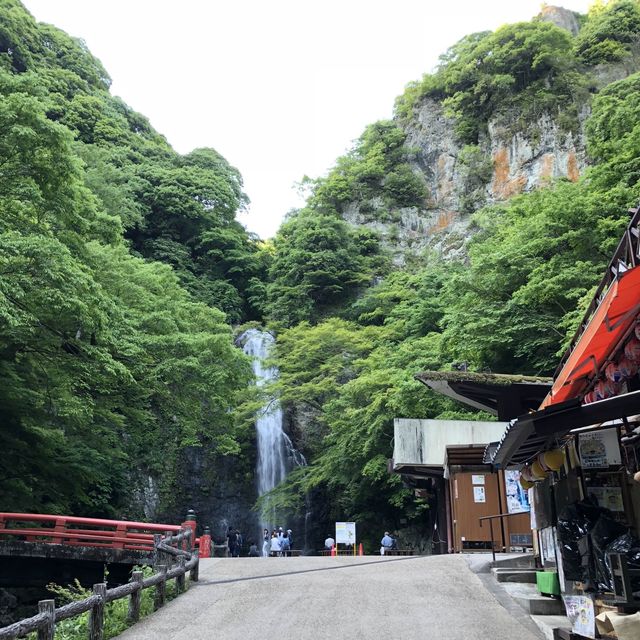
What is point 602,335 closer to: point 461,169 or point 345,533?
point 345,533

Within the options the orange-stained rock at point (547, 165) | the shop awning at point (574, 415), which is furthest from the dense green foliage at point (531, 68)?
the shop awning at point (574, 415)

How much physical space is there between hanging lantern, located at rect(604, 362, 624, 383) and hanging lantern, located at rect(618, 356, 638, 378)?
0.05 meters

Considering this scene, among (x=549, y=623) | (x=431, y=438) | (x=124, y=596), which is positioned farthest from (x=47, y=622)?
(x=431, y=438)

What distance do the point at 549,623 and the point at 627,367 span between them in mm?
3200

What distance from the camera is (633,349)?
534 cm

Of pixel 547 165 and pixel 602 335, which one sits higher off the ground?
pixel 547 165

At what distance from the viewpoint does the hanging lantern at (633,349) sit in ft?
17.5

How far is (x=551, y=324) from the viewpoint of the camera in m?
17.9

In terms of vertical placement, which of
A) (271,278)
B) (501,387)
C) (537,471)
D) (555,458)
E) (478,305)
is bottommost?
(537,471)

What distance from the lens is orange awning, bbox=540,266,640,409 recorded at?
169 inches

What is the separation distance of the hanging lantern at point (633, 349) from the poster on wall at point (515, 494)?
8.04 meters

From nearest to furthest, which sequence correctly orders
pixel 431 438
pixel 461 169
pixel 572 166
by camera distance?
1. pixel 431 438
2. pixel 572 166
3. pixel 461 169

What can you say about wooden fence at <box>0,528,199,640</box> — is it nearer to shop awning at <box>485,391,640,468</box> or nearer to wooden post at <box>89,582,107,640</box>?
wooden post at <box>89,582,107,640</box>

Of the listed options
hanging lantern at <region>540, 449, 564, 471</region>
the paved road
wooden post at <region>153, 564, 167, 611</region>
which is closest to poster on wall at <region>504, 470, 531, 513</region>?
the paved road
